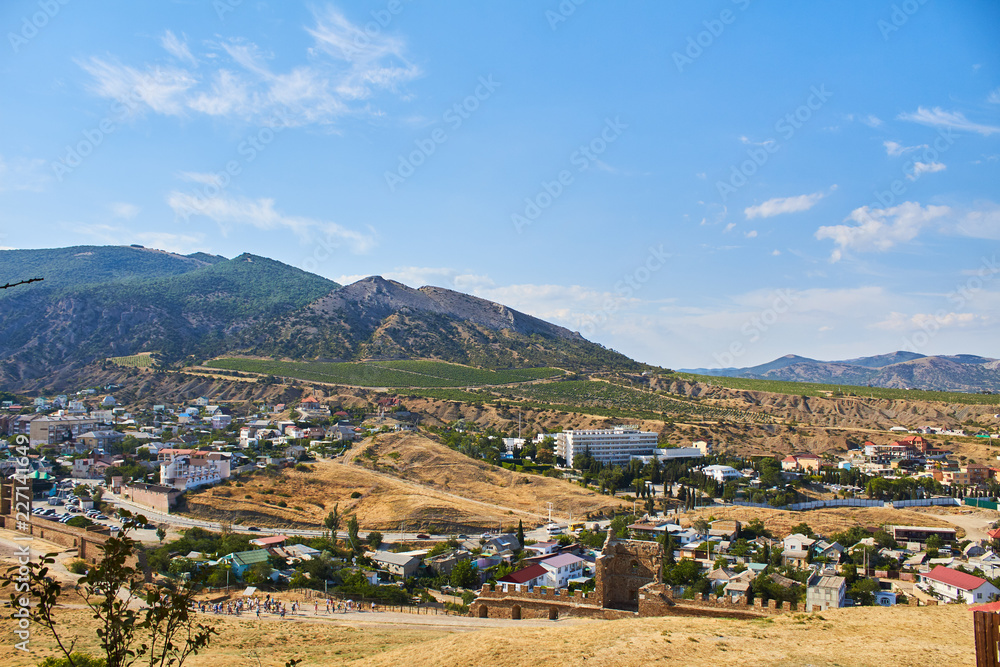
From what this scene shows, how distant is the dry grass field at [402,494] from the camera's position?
173ft

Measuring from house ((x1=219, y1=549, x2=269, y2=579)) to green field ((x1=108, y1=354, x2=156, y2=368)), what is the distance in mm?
100648

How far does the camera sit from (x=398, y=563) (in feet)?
127

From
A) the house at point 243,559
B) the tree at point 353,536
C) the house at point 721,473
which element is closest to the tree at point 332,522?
the tree at point 353,536

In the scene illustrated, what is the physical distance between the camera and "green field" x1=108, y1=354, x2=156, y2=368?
126425 mm

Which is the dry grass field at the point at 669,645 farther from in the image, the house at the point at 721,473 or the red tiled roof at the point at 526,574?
the house at the point at 721,473

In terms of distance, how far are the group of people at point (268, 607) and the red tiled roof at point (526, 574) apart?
6.86 metres

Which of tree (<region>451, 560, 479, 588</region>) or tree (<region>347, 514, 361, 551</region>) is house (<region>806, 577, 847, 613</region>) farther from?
tree (<region>347, 514, 361, 551</region>)

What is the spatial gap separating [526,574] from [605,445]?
44.9 m

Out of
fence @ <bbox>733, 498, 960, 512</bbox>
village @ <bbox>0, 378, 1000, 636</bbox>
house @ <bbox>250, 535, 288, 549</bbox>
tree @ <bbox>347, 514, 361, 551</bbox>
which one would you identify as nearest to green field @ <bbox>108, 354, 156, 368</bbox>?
village @ <bbox>0, 378, 1000, 636</bbox>

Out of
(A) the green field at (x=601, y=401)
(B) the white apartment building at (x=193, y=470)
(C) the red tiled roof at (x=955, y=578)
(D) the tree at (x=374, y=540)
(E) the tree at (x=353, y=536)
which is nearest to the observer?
(C) the red tiled roof at (x=955, y=578)

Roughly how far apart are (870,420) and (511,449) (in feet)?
226

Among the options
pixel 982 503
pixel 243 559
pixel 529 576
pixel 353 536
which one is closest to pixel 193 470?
pixel 353 536

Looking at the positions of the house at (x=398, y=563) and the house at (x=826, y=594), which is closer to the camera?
the house at (x=826, y=594)

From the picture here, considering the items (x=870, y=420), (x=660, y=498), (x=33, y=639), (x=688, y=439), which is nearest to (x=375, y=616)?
(x=33, y=639)
